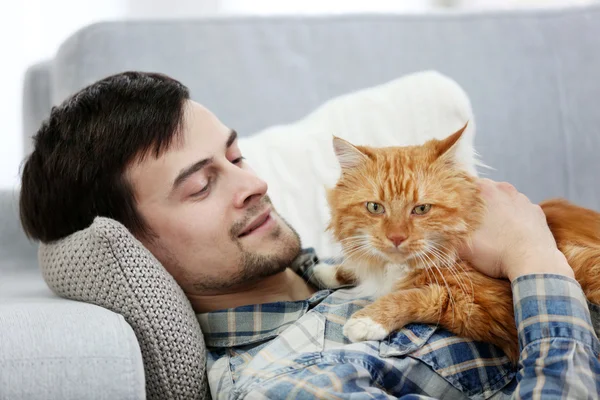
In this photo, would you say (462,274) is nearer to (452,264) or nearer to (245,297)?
(452,264)

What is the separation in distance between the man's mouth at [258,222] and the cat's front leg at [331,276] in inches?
10.2

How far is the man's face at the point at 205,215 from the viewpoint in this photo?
165 cm

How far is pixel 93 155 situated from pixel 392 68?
134cm

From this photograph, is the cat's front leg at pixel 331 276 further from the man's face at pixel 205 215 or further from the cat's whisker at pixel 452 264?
the cat's whisker at pixel 452 264

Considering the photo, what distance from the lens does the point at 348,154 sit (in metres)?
1.68

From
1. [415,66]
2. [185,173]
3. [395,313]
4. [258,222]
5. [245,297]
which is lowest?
[245,297]

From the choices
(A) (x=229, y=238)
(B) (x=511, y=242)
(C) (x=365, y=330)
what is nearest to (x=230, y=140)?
(A) (x=229, y=238)

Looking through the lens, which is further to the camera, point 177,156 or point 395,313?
point 177,156

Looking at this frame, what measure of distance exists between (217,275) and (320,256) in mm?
586

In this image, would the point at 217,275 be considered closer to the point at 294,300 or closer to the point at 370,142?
the point at 294,300

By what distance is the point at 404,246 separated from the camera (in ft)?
5.08

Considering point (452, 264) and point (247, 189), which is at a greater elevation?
point (247, 189)

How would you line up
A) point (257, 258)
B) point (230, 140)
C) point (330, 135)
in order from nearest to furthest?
point (257, 258) < point (230, 140) < point (330, 135)

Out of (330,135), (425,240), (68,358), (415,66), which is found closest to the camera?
(68,358)
